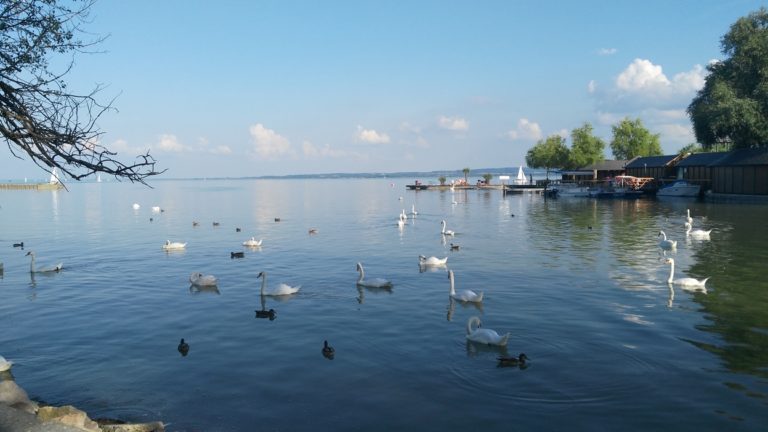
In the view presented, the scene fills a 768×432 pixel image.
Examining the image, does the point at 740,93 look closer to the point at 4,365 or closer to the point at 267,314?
the point at 267,314

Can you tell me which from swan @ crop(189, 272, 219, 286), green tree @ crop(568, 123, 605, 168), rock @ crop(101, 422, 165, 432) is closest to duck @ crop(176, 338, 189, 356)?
rock @ crop(101, 422, 165, 432)

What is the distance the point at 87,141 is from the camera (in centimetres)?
1005

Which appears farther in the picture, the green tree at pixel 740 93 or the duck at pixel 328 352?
the green tree at pixel 740 93

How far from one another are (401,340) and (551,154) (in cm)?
12318

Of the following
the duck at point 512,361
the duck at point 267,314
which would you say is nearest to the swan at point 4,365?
the duck at point 267,314

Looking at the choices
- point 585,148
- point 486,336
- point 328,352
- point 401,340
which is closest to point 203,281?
point 328,352

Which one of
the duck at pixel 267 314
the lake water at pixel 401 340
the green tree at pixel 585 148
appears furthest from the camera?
the green tree at pixel 585 148

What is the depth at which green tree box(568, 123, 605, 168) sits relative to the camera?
417 feet

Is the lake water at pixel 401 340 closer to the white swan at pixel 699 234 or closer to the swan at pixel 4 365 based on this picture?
the swan at pixel 4 365

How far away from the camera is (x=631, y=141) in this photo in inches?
5148

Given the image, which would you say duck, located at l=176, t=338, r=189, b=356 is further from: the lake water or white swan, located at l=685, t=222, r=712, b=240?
white swan, located at l=685, t=222, r=712, b=240

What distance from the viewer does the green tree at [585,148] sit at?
127062 millimetres

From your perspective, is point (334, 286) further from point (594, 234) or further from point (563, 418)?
point (594, 234)

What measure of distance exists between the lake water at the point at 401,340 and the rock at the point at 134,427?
0.87 metres
